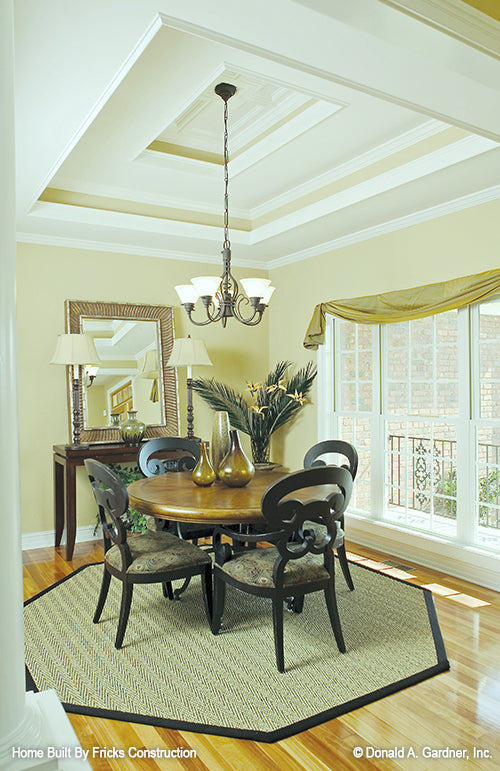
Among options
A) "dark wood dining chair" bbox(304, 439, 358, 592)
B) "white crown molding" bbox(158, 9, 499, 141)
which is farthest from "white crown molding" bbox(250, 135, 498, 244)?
"dark wood dining chair" bbox(304, 439, 358, 592)

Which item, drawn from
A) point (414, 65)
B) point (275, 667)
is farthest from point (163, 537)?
point (414, 65)

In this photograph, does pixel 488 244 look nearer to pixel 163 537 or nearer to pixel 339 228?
pixel 339 228

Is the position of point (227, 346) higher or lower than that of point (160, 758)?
higher

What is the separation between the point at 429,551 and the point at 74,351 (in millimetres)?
3122

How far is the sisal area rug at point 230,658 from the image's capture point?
228 cm

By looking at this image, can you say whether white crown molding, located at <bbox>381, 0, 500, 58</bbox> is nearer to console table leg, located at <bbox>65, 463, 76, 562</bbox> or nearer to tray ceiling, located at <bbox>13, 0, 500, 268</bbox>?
tray ceiling, located at <bbox>13, 0, 500, 268</bbox>

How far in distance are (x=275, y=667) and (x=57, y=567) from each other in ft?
7.16

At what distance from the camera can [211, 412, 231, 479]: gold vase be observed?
3326 millimetres

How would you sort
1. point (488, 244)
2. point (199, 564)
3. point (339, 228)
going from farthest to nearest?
point (339, 228) < point (488, 244) < point (199, 564)

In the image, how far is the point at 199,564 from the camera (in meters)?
2.96

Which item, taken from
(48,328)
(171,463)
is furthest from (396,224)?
(48,328)

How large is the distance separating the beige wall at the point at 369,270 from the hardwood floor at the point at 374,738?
2583 millimetres

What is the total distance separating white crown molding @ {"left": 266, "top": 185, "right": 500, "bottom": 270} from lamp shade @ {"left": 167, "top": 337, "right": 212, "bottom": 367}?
137 centimetres

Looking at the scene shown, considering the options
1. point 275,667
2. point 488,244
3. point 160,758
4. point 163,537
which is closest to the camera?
point 160,758
